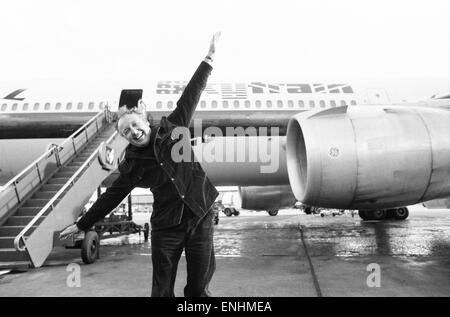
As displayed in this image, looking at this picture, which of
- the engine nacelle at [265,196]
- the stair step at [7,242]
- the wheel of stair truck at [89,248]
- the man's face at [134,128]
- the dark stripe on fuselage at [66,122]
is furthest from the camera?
the engine nacelle at [265,196]

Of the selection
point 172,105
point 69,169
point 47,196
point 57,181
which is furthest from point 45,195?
point 172,105

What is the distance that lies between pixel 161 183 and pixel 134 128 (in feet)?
1.32

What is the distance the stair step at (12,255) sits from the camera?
4.99 meters

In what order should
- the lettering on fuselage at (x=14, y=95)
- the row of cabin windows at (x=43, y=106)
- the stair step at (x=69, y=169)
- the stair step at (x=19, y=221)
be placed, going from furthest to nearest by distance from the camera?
the lettering on fuselage at (x=14, y=95) → the row of cabin windows at (x=43, y=106) → the stair step at (x=69, y=169) → the stair step at (x=19, y=221)

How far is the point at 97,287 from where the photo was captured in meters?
4.75

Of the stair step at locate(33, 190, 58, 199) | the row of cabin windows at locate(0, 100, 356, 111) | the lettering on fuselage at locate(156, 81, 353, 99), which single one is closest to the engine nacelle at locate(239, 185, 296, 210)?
the lettering on fuselage at locate(156, 81, 353, 99)

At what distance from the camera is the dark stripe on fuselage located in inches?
340

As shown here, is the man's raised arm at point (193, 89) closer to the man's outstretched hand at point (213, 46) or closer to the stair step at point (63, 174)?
the man's outstretched hand at point (213, 46)

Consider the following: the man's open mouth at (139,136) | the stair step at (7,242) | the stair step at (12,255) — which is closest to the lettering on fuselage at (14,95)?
the stair step at (7,242)

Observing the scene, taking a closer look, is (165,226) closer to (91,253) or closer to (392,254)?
(91,253)

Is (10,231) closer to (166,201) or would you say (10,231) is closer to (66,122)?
(66,122)

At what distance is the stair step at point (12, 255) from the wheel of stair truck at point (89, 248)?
5.29 feet

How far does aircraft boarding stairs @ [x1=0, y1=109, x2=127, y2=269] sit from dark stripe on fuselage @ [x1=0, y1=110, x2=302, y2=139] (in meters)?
Answer: 0.76
